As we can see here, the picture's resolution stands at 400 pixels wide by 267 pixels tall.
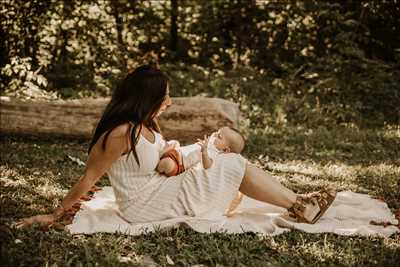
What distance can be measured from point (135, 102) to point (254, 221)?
4.56ft

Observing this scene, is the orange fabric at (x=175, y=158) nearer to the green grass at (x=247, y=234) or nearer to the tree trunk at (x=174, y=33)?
the green grass at (x=247, y=234)

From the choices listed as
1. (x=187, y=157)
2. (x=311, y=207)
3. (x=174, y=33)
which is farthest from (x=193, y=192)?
(x=174, y=33)

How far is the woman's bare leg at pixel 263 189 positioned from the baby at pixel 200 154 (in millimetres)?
321

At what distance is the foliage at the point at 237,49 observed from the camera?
941 cm

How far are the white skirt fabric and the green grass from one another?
0.24 meters

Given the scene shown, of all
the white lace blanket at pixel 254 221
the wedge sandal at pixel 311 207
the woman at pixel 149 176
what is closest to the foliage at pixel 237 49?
the white lace blanket at pixel 254 221

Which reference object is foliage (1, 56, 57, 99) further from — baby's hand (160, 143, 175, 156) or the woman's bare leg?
the woman's bare leg

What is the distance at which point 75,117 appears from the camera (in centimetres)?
720

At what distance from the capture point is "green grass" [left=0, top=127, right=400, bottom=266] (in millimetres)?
3631

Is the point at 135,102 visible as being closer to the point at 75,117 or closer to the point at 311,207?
the point at 311,207

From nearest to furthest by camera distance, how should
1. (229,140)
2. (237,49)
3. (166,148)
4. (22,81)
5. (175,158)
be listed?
(175,158) → (166,148) → (229,140) → (22,81) → (237,49)

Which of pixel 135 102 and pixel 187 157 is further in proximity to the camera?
pixel 187 157

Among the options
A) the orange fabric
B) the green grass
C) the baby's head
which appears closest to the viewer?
the green grass

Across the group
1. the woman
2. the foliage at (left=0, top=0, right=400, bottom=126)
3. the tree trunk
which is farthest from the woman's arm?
the tree trunk
